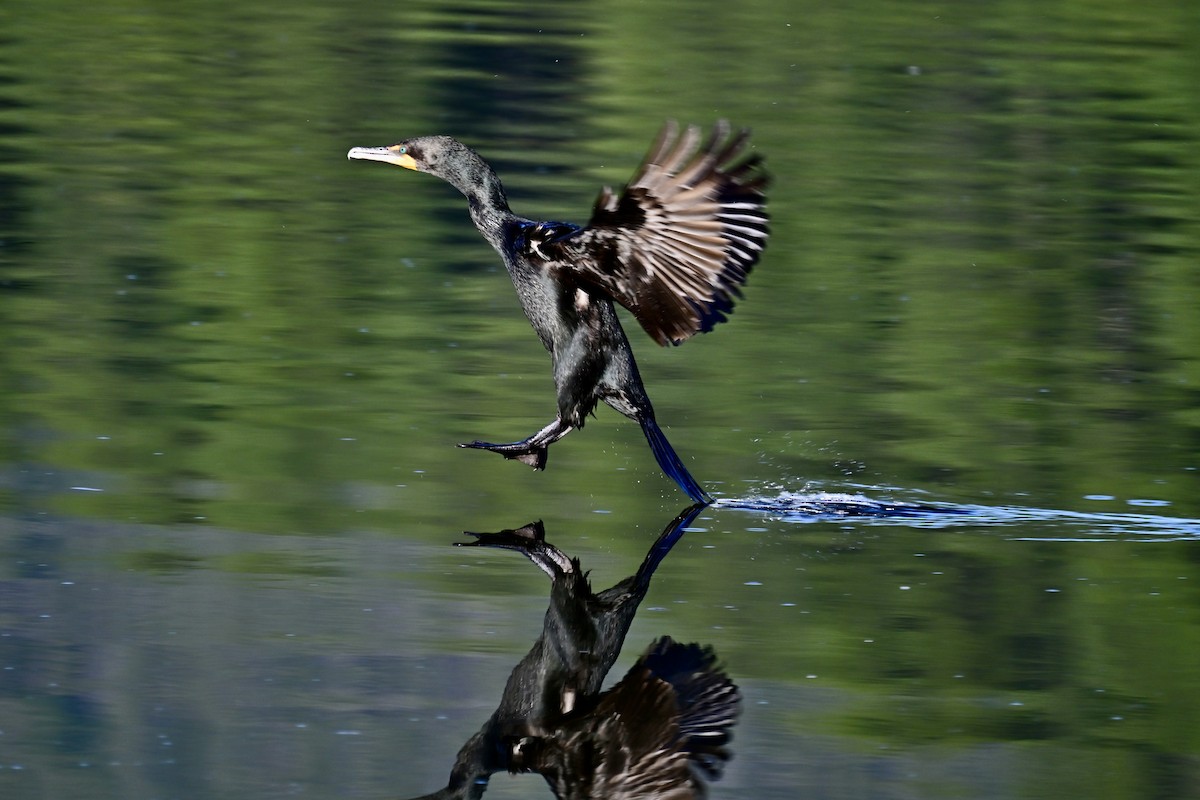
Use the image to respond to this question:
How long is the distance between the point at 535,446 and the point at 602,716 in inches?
79.4

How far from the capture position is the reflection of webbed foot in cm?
670

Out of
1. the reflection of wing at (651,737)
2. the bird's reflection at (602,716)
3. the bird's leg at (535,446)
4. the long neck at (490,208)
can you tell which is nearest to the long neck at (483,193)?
the long neck at (490,208)

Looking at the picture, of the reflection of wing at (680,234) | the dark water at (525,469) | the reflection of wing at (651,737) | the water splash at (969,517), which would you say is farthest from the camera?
the water splash at (969,517)

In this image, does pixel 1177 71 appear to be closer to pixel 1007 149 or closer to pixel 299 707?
pixel 1007 149

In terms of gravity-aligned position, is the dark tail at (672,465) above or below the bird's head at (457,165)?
below

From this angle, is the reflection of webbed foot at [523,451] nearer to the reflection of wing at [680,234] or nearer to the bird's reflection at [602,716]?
the reflection of wing at [680,234]

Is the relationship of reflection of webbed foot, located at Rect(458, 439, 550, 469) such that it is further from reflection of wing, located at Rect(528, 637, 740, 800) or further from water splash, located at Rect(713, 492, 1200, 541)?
reflection of wing, located at Rect(528, 637, 740, 800)

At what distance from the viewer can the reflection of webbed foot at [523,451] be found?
22.0ft

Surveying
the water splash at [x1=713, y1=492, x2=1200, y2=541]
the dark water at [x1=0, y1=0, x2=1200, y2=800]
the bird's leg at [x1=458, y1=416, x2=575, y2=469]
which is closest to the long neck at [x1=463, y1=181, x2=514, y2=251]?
the bird's leg at [x1=458, y1=416, x2=575, y2=469]

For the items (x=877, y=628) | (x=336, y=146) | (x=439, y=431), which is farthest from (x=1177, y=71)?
(x=877, y=628)

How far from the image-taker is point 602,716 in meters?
4.87

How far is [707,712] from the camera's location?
16.1 feet

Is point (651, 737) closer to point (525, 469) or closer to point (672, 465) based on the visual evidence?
point (672, 465)

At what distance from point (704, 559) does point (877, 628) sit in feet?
2.39
